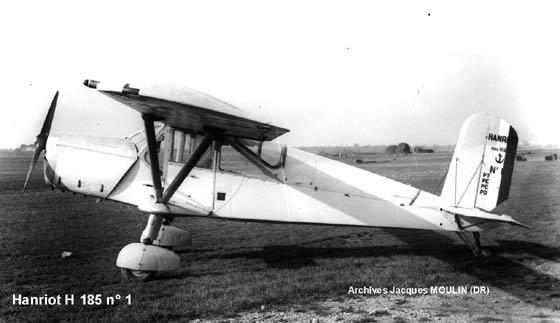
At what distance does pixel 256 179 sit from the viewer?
6.95m

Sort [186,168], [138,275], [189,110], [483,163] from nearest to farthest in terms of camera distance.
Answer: [189,110], [138,275], [186,168], [483,163]

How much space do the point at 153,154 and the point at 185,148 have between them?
2.47 feet

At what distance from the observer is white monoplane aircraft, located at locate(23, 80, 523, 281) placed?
6551mm

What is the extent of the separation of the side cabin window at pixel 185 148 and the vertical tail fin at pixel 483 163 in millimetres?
3824

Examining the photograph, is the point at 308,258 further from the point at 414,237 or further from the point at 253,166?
the point at 414,237

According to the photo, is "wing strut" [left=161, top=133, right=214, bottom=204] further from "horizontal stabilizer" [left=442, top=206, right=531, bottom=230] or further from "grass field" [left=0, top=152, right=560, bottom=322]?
"horizontal stabilizer" [left=442, top=206, right=531, bottom=230]

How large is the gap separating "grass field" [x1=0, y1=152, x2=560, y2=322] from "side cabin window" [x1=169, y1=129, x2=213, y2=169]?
163cm

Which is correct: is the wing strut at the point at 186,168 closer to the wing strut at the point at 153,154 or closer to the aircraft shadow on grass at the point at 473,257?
the wing strut at the point at 153,154

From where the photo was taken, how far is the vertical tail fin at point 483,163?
257 inches

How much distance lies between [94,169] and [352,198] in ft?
13.5

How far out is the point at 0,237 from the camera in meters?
8.78

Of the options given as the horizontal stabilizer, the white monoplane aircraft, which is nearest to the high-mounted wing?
the white monoplane aircraft

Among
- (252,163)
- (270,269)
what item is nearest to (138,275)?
(270,269)

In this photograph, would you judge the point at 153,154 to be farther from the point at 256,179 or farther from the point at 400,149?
the point at 400,149
